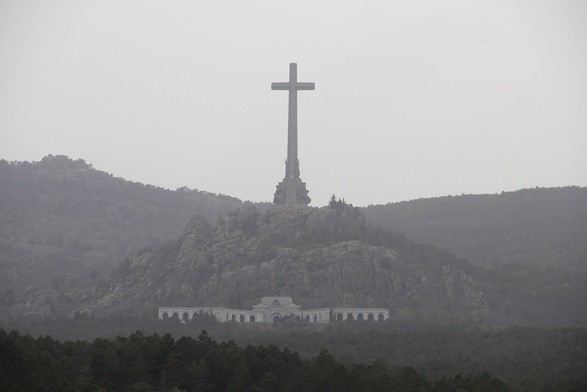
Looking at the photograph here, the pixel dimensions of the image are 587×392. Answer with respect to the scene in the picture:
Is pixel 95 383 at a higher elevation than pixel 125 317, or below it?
below

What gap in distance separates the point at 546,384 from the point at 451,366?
68.2 feet

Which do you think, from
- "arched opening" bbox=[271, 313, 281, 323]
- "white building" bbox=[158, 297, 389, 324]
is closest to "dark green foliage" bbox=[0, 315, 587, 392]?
"arched opening" bbox=[271, 313, 281, 323]

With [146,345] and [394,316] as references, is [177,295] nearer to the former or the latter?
[394,316]

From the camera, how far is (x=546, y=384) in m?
132

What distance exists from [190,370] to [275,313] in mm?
65104

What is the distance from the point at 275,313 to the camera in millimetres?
194750

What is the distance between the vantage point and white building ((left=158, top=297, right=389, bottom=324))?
194 m

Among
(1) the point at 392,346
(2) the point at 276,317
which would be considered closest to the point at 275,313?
(2) the point at 276,317

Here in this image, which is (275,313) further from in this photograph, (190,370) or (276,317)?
(190,370)

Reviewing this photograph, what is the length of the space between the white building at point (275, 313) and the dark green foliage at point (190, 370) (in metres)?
55.5

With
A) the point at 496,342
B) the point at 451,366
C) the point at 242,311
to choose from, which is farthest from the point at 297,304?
the point at 451,366

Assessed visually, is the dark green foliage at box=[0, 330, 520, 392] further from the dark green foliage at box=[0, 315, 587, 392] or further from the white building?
the white building

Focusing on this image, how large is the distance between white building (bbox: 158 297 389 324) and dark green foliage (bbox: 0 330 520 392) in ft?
182

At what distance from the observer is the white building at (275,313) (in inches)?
7618
